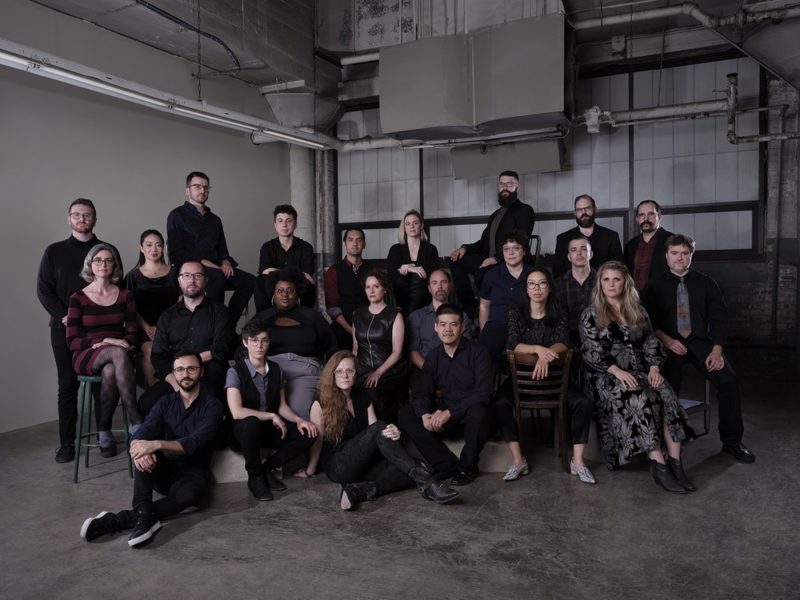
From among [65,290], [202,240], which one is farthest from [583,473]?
[65,290]

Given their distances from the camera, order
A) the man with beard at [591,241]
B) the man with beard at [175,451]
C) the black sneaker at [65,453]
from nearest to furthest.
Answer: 1. the man with beard at [175,451]
2. the black sneaker at [65,453]
3. the man with beard at [591,241]

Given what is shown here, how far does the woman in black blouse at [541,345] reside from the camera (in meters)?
3.79

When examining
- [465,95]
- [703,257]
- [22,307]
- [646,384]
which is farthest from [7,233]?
[703,257]

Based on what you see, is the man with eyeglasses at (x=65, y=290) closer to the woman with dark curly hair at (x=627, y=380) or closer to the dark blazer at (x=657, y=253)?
the woman with dark curly hair at (x=627, y=380)

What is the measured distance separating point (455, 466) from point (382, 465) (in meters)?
0.40

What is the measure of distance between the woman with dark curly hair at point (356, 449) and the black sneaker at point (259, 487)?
1.15ft

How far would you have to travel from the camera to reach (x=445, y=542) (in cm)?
294

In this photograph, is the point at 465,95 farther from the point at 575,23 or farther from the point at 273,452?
the point at 273,452

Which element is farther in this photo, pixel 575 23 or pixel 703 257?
pixel 703 257

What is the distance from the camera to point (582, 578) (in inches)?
101

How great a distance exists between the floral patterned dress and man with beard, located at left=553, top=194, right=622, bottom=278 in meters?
1.41

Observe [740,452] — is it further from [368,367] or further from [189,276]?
[189,276]

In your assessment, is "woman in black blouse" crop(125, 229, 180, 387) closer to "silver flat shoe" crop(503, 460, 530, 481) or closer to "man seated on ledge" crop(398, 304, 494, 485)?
"man seated on ledge" crop(398, 304, 494, 485)

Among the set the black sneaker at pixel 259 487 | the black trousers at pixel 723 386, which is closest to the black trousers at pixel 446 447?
the black sneaker at pixel 259 487
